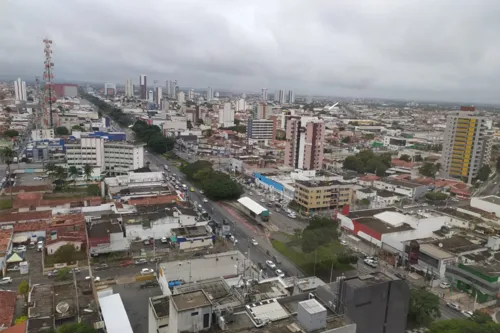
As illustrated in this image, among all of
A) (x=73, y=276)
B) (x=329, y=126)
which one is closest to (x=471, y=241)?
(x=73, y=276)

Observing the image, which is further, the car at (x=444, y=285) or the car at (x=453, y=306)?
the car at (x=444, y=285)

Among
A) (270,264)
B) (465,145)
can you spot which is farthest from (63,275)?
(465,145)

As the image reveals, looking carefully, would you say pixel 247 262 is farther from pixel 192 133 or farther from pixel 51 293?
pixel 192 133

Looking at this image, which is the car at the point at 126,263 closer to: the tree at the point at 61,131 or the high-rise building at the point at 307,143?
the high-rise building at the point at 307,143

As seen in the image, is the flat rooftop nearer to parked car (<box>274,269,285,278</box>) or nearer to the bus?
parked car (<box>274,269,285,278</box>)

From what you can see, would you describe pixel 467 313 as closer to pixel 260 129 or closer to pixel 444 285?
pixel 444 285

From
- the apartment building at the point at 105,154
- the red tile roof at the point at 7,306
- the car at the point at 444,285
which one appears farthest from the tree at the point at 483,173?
the red tile roof at the point at 7,306
